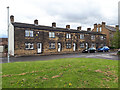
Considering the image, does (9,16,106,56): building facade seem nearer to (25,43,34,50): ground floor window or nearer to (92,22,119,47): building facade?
(25,43,34,50): ground floor window

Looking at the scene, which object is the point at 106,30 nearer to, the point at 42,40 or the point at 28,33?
the point at 42,40

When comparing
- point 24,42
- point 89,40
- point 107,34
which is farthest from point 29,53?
point 107,34

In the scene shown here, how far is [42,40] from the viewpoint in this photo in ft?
82.3

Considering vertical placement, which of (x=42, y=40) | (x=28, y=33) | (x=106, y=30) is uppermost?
(x=106, y=30)

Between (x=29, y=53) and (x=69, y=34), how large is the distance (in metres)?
12.9

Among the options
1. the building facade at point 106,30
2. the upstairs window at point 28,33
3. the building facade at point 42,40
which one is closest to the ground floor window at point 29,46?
the building facade at point 42,40

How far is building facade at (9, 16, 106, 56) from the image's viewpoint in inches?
863

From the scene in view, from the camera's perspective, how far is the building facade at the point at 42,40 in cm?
2192

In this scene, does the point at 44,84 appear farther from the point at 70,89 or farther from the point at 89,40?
the point at 89,40

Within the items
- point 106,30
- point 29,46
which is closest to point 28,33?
point 29,46

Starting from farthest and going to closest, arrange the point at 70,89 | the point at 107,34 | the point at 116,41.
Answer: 1. the point at 107,34
2. the point at 116,41
3. the point at 70,89

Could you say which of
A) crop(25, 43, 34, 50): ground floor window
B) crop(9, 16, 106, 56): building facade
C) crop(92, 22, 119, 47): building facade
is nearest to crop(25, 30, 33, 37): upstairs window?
crop(9, 16, 106, 56): building facade

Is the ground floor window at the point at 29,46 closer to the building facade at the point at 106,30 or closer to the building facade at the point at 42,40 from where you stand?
the building facade at the point at 42,40

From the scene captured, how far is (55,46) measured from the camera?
2711 centimetres
